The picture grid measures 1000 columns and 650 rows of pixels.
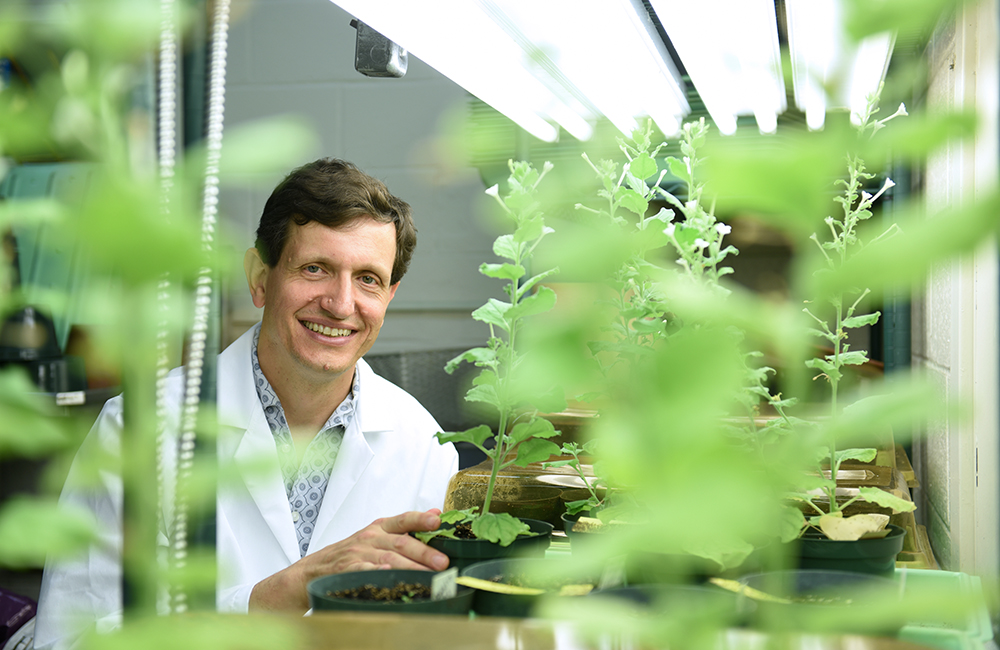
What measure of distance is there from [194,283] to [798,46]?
0.76 metres

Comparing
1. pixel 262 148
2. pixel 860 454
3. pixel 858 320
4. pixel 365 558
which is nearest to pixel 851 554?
pixel 860 454

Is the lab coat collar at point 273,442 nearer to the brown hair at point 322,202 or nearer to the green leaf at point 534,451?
the brown hair at point 322,202

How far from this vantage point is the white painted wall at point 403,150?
9.41 ft

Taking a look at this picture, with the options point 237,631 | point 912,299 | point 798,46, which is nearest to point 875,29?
point 237,631

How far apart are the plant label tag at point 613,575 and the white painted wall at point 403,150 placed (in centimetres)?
224

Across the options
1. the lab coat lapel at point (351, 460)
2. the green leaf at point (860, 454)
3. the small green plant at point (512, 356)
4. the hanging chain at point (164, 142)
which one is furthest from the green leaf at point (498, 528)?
the lab coat lapel at point (351, 460)

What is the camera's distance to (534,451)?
2.97 ft

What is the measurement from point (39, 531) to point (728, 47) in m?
0.84

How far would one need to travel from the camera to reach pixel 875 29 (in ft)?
0.84

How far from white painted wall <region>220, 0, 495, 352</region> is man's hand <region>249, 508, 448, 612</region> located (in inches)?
73.5

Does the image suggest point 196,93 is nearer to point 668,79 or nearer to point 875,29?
point 875,29

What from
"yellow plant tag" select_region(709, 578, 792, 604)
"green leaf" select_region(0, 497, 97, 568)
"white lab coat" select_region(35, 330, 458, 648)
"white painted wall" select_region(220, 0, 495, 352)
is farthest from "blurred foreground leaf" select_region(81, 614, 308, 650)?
"white painted wall" select_region(220, 0, 495, 352)

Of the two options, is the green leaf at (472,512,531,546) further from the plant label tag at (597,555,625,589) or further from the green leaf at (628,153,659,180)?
the green leaf at (628,153,659,180)

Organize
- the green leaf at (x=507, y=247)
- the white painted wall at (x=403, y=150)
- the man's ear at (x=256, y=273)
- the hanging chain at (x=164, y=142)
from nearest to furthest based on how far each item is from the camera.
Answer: the hanging chain at (x=164, y=142)
the green leaf at (x=507, y=247)
the man's ear at (x=256, y=273)
the white painted wall at (x=403, y=150)
